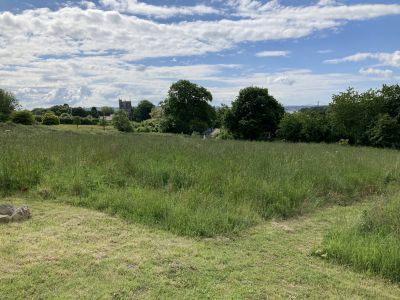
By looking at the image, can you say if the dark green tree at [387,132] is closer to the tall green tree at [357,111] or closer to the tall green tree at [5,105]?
the tall green tree at [357,111]

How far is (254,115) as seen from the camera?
4341cm

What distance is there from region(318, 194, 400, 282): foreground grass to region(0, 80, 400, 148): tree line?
2709cm

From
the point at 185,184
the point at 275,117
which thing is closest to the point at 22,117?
the point at 275,117

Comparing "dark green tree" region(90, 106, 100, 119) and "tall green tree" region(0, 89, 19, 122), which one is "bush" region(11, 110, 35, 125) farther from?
"dark green tree" region(90, 106, 100, 119)

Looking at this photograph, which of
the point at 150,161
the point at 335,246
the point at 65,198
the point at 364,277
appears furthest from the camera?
the point at 150,161

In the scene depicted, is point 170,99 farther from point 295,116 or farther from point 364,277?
point 364,277

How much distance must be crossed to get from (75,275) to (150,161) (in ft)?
19.7

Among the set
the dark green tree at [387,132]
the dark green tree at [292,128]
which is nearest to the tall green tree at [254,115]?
the dark green tree at [292,128]

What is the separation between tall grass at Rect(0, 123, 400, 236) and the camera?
245 inches

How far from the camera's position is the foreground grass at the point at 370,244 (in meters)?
4.34

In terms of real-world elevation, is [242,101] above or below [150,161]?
above

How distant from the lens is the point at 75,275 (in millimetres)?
3961

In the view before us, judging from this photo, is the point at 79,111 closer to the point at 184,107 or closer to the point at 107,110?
the point at 107,110

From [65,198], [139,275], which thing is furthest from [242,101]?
[139,275]
